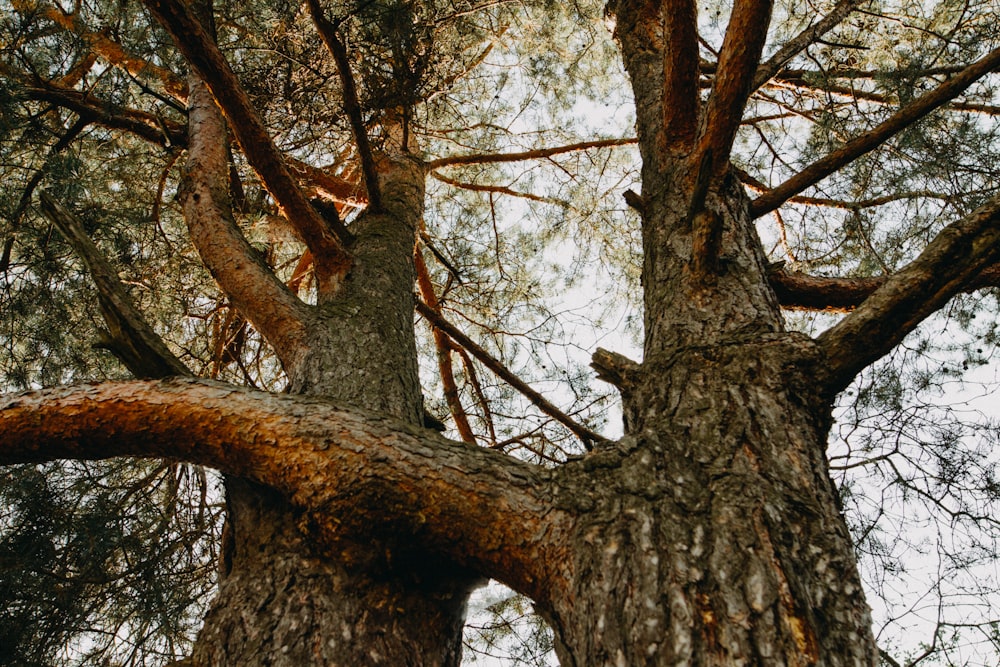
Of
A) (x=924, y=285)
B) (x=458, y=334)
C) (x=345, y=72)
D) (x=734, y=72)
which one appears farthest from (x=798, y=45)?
(x=458, y=334)

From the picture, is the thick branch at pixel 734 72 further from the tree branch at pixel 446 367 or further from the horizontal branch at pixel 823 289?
the tree branch at pixel 446 367

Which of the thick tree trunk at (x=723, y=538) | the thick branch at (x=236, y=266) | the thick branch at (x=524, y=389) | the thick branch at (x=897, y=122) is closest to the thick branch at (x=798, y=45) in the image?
the thick branch at (x=897, y=122)

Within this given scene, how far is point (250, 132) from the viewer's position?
180 centimetres

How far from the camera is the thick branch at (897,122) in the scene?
154 centimetres

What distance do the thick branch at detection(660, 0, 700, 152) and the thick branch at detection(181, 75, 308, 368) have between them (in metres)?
1.24

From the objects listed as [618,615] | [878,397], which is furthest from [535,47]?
[618,615]

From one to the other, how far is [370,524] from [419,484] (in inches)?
5.6

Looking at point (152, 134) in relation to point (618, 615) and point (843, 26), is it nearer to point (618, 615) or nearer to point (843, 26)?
point (618, 615)

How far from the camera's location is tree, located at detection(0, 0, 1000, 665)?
1.01m

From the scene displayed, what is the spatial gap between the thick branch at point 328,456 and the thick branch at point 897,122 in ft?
3.67

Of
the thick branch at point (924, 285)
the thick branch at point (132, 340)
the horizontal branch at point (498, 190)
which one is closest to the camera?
the thick branch at point (924, 285)

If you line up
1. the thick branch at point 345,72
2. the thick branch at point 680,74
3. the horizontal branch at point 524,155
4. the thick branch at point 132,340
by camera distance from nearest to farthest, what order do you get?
the thick branch at point 132,340 → the thick branch at point 680,74 → the thick branch at point 345,72 → the horizontal branch at point 524,155

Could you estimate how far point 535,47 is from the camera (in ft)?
12.9

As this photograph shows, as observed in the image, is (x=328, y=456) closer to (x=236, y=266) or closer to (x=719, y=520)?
(x=719, y=520)
